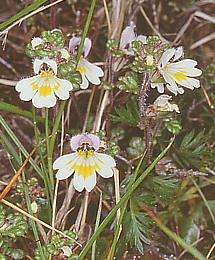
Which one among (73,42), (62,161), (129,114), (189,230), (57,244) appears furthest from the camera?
(189,230)

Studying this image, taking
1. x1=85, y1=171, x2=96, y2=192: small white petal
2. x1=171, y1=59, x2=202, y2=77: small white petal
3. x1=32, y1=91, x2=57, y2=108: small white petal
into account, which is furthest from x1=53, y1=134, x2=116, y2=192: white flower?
x1=171, y1=59, x2=202, y2=77: small white petal

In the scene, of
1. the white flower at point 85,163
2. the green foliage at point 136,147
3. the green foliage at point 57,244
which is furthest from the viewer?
Result: the green foliage at point 136,147

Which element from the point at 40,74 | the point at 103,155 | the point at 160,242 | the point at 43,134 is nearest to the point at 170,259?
the point at 160,242

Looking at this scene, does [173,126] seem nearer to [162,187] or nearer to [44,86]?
[162,187]

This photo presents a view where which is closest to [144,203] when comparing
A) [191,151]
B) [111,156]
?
[111,156]

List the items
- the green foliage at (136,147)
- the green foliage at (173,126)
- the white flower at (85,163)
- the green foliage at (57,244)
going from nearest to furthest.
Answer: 1. the green foliage at (57,244)
2. the white flower at (85,163)
3. the green foliage at (173,126)
4. the green foliage at (136,147)

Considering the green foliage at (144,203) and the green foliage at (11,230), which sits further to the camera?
the green foliage at (144,203)

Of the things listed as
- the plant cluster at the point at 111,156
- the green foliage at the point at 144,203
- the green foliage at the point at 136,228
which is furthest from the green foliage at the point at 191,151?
the green foliage at the point at 136,228

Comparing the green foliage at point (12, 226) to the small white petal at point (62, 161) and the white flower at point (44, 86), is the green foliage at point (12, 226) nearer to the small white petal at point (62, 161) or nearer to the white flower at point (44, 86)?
the small white petal at point (62, 161)
